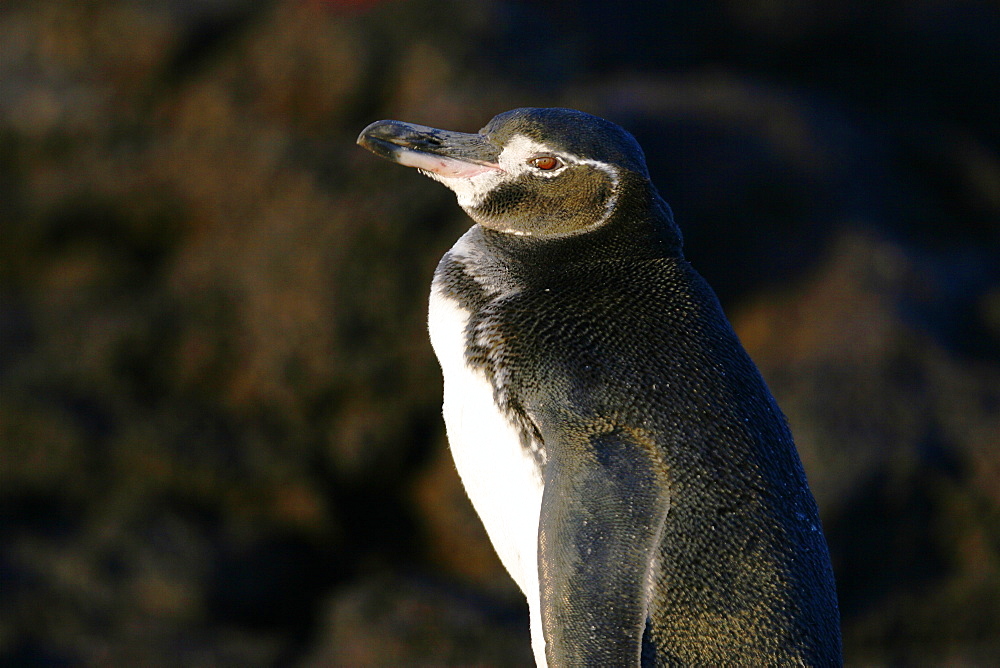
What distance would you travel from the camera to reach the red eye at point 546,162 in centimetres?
194

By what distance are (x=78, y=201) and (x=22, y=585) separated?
2588 mm

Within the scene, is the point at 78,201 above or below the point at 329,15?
below

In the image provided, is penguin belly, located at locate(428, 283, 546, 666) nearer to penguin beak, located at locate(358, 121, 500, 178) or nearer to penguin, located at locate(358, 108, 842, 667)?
penguin, located at locate(358, 108, 842, 667)

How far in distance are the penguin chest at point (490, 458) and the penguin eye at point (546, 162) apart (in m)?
0.29

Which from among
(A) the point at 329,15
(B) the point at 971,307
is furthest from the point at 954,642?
(A) the point at 329,15

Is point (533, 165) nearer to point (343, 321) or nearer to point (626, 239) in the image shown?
point (626, 239)

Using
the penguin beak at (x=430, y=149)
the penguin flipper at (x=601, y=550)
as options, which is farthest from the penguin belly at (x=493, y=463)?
the penguin beak at (x=430, y=149)

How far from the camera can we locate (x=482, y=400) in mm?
1876

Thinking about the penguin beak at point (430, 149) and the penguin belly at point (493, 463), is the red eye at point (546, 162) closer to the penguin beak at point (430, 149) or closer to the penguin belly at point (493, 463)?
the penguin beak at point (430, 149)

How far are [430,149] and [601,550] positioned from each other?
0.79m

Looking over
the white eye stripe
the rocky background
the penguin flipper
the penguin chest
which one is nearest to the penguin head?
the white eye stripe

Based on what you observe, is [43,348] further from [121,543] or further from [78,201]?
[121,543]

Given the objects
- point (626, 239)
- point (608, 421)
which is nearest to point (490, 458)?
point (608, 421)

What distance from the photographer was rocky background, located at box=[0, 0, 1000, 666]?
4.85 m
